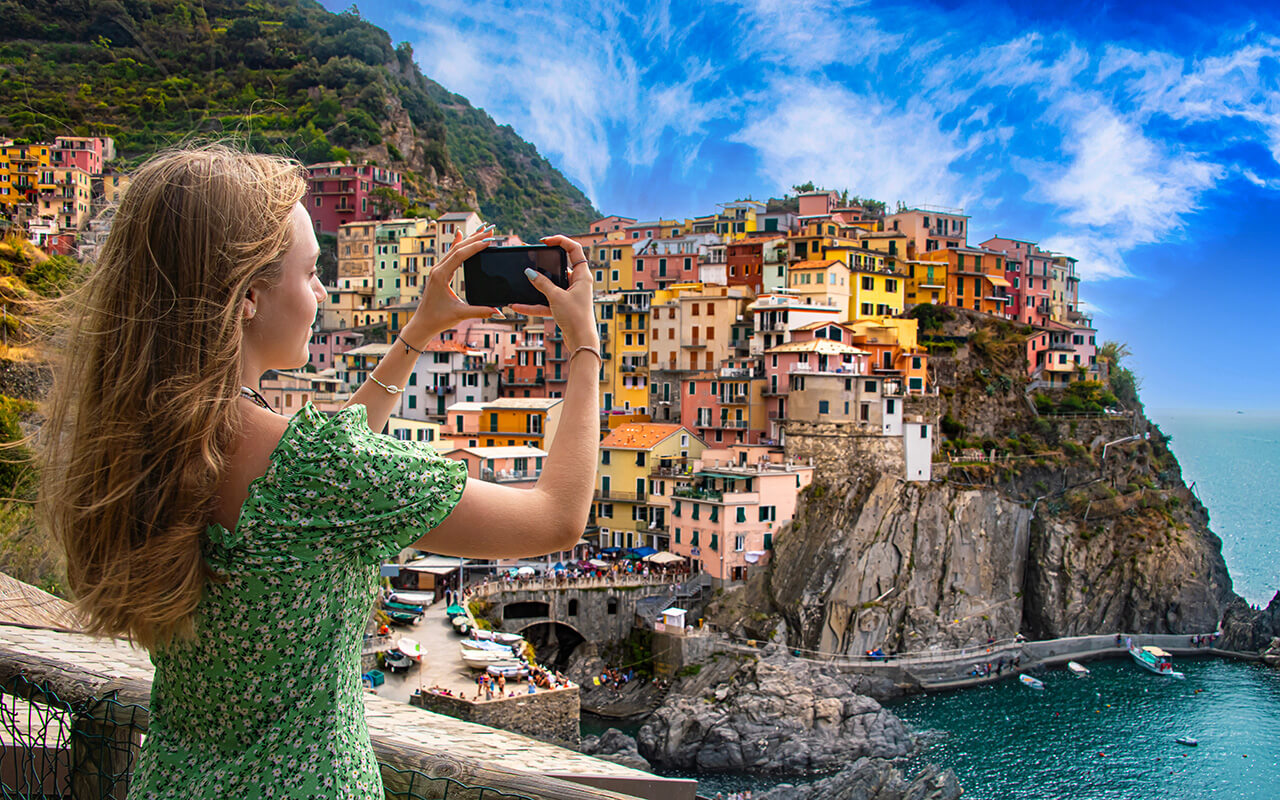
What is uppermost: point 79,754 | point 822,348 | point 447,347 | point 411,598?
point 447,347

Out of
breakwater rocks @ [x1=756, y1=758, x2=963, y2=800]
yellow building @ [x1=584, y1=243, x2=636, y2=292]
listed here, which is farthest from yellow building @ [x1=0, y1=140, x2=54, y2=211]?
breakwater rocks @ [x1=756, y1=758, x2=963, y2=800]

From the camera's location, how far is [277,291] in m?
1.59

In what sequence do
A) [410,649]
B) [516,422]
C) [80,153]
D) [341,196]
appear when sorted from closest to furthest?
[410,649], [516,422], [80,153], [341,196]

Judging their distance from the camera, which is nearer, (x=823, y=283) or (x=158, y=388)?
(x=158, y=388)

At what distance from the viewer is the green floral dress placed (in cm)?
145

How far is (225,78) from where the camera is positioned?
233ft

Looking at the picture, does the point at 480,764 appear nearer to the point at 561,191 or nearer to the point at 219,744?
the point at 219,744

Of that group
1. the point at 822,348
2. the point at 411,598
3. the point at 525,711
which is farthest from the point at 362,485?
the point at 822,348

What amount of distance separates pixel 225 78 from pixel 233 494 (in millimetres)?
77864

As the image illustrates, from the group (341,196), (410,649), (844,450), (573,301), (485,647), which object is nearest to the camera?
(573,301)

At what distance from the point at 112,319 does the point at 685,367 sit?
41.3m

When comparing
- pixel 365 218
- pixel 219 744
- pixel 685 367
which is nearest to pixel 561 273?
pixel 219 744

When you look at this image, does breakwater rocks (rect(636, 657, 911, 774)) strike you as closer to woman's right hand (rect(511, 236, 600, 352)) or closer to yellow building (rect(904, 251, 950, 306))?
yellow building (rect(904, 251, 950, 306))

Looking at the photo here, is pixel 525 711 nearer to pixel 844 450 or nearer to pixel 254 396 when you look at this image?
pixel 844 450
